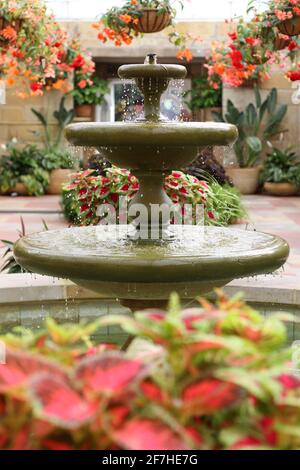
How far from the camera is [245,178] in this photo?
12625mm

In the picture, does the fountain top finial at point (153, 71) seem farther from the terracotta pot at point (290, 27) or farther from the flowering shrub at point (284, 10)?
the terracotta pot at point (290, 27)

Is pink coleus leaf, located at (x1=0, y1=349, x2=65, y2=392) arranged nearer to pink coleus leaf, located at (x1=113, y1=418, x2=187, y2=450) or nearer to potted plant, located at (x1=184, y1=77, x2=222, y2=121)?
pink coleus leaf, located at (x1=113, y1=418, x2=187, y2=450)

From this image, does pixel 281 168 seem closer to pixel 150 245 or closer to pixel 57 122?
pixel 57 122

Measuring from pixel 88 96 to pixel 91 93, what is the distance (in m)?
0.06

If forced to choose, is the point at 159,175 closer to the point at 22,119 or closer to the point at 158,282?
the point at 158,282

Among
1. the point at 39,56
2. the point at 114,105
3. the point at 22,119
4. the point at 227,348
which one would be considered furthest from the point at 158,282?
the point at 114,105

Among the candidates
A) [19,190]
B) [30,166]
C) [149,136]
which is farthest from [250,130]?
[149,136]

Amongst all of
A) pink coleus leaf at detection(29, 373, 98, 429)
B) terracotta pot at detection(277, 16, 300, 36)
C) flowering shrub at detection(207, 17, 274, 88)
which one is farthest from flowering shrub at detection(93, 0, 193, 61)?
pink coleus leaf at detection(29, 373, 98, 429)

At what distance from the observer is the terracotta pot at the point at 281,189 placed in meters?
12.4

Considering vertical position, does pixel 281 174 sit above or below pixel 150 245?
below

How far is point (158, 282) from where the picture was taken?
3451mm

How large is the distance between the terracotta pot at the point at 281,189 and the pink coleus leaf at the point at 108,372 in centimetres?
1150

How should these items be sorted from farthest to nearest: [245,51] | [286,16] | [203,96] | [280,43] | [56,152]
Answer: [203,96] → [56,152] → [245,51] → [280,43] → [286,16]
